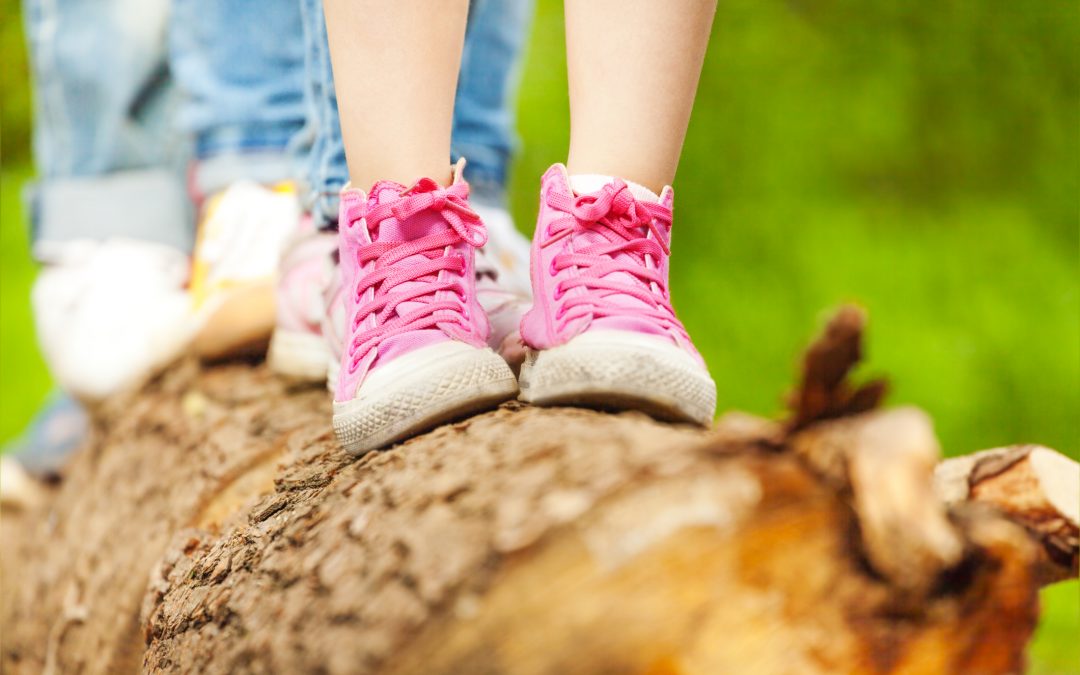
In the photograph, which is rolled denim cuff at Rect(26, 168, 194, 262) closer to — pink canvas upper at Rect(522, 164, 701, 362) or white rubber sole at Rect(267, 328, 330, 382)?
white rubber sole at Rect(267, 328, 330, 382)

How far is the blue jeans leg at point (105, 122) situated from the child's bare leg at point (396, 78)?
703 mm

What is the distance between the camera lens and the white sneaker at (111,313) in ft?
3.91

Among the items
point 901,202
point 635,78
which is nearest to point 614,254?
point 635,78

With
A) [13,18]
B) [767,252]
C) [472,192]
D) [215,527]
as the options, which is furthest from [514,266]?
[13,18]

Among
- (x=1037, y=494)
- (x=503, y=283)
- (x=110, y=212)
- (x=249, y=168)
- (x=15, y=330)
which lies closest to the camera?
(x=1037, y=494)

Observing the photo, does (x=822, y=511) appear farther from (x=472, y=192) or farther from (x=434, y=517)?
(x=472, y=192)

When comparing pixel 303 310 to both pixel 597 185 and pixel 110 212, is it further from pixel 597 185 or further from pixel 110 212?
pixel 110 212

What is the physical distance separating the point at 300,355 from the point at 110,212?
55cm

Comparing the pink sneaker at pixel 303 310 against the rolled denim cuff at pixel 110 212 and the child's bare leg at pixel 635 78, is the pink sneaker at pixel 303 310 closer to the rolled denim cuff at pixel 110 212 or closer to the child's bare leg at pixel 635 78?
the child's bare leg at pixel 635 78

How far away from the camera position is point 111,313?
1208 mm

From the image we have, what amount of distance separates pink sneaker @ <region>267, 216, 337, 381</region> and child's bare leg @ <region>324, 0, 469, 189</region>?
214 mm

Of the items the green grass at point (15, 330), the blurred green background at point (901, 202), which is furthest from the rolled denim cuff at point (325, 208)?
the green grass at point (15, 330)

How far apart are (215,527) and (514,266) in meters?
0.40

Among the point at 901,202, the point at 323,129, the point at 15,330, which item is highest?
the point at 323,129
